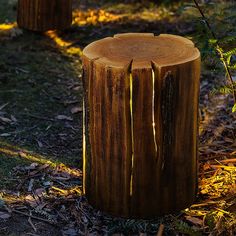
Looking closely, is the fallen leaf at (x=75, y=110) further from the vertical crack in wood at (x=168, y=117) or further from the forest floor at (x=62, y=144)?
the vertical crack in wood at (x=168, y=117)

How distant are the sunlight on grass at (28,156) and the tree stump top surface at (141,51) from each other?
0.97m

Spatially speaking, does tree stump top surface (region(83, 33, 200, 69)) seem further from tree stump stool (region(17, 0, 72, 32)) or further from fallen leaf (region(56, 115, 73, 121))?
tree stump stool (region(17, 0, 72, 32))

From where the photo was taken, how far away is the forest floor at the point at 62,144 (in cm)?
335

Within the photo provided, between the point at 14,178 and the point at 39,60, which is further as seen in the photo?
the point at 39,60

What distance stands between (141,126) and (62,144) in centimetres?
137

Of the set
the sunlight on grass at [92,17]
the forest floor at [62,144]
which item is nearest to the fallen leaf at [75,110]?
the forest floor at [62,144]

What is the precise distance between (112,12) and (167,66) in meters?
4.84

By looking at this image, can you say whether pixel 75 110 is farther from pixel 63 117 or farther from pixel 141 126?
pixel 141 126

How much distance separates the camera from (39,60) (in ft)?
19.9

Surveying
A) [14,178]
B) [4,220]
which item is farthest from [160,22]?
[4,220]

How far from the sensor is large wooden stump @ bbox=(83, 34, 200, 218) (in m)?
3.11

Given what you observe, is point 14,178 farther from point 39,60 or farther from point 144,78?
point 39,60

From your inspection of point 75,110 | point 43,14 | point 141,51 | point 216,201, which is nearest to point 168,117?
point 141,51

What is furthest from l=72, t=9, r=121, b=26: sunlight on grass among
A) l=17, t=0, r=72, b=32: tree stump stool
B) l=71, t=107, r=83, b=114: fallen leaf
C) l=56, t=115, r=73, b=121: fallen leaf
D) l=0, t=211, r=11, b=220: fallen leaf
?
l=0, t=211, r=11, b=220: fallen leaf
